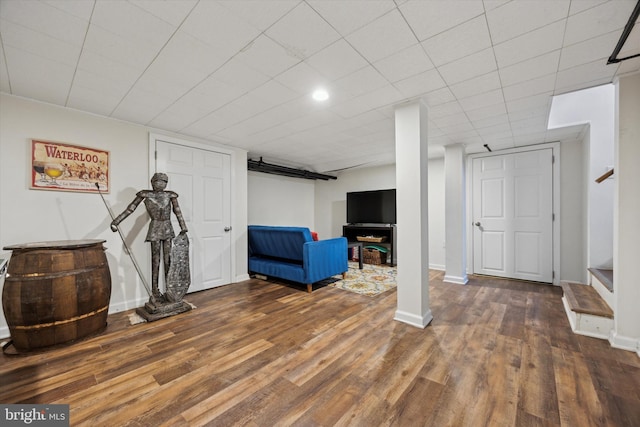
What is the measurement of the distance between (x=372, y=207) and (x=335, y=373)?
4.50 m

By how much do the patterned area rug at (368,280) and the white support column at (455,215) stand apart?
0.99 m

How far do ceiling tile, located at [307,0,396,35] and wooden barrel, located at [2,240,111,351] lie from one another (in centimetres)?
272

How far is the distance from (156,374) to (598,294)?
14.2ft

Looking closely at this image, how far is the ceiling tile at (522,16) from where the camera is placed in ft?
4.39

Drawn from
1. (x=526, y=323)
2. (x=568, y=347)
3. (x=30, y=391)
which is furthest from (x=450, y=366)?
(x=30, y=391)

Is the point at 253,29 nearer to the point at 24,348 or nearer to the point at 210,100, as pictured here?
the point at 210,100

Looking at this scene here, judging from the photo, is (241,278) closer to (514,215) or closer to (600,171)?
(514,215)

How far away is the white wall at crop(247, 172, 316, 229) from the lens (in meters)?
5.36

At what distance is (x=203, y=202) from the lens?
3.76m

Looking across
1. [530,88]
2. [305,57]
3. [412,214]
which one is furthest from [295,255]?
[530,88]

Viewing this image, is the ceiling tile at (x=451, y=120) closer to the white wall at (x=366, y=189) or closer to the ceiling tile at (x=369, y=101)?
the ceiling tile at (x=369, y=101)

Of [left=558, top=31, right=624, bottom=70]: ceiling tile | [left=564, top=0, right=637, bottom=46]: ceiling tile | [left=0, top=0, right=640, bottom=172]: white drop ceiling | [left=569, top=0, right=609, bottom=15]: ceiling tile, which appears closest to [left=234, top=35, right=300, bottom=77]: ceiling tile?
[left=0, top=0, right=640, bottom=172]: white drop ceiling

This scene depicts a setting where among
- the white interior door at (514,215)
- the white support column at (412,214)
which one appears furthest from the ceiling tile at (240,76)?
the white interior door at (514,215)

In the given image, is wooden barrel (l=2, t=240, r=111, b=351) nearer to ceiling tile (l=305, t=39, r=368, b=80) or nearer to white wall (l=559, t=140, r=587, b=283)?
ceiling tile (l=305, t=39, r=368, b=80)
